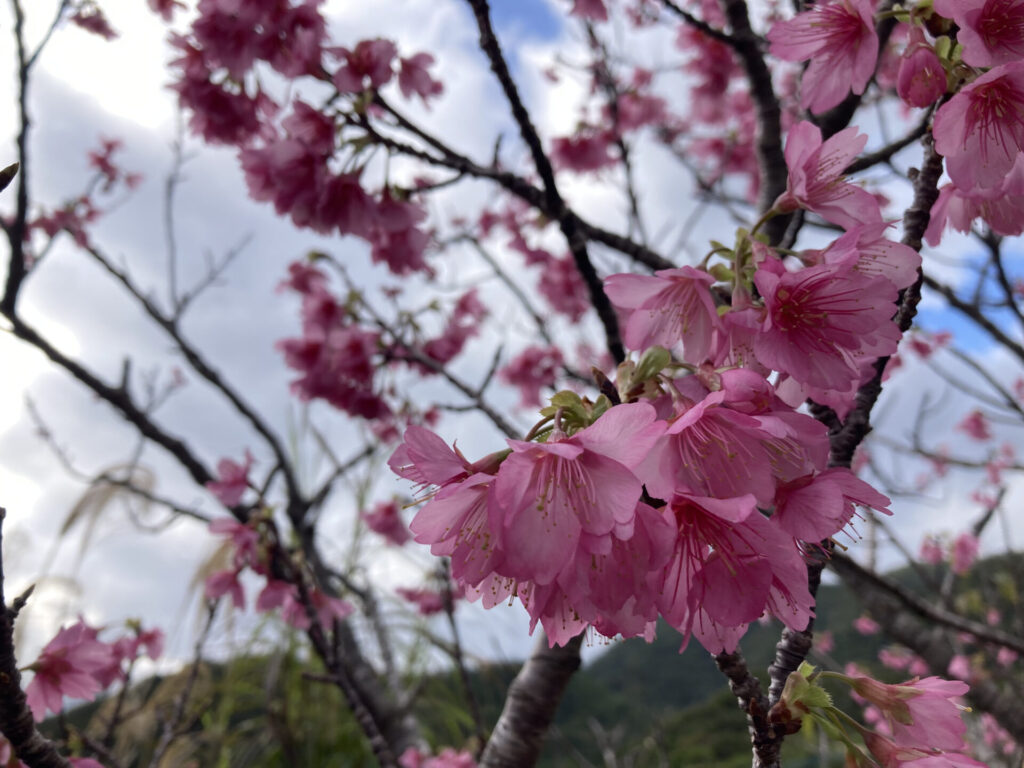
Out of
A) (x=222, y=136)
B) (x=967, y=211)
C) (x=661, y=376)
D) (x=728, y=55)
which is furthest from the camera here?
(x=728, y=55)

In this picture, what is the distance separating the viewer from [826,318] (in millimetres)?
660

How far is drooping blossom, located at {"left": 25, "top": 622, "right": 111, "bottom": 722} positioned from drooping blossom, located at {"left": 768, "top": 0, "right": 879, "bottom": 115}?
4.99 ft

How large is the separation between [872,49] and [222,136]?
1748 millimetres

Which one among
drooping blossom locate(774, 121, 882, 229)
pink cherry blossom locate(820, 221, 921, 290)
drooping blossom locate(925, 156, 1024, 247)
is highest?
drooping blossom locate(925, 156, 1024, 247)

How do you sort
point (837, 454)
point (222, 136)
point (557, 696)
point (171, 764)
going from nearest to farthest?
point (837, 454) → point (557, 696) → point (222, 136) → point (171, 764)

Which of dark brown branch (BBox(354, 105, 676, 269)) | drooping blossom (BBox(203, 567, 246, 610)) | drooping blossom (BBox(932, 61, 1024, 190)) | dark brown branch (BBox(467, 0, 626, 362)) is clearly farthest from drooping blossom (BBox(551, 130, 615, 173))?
drooping blossom (BBox(932, 61, 1024, 190))

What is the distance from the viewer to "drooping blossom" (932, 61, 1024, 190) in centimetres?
73

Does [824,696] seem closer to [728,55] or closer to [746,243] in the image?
[746,243]

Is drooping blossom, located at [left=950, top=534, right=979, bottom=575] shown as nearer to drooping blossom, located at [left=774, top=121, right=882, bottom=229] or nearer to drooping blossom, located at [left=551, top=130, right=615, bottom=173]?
drooping blossom, located at [left=551, top=130, right=615, bottom=173]

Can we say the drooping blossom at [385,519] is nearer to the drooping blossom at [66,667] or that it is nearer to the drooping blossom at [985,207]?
the drooping blossom at [66,667]

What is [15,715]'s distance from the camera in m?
0.68

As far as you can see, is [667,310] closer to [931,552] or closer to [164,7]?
[164,7]

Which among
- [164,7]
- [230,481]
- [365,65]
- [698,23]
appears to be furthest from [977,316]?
[164,7]

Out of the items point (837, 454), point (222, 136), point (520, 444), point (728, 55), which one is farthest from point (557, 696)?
point (728, 55)
